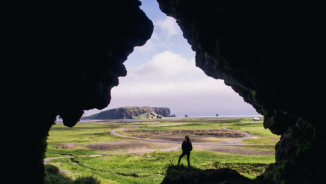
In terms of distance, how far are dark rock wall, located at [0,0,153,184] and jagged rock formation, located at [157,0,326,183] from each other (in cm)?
800

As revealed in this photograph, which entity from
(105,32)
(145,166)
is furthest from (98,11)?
(145,166)

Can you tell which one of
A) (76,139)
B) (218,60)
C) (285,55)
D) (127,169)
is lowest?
(76,139)

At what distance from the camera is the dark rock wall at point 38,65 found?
22.4ft

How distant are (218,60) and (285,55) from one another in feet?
15.7

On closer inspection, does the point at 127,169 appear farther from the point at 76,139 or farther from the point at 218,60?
the point at 76,139

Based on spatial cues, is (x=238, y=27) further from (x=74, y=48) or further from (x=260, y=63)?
(x=74, y=48)

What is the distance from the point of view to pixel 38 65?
795cm

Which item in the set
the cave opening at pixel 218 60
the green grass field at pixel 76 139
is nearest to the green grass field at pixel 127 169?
the green grass field at pixel 76 139

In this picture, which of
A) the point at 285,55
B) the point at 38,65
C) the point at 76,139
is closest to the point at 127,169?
the point at 38,65

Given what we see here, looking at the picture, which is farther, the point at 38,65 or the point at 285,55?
the point at 38,65

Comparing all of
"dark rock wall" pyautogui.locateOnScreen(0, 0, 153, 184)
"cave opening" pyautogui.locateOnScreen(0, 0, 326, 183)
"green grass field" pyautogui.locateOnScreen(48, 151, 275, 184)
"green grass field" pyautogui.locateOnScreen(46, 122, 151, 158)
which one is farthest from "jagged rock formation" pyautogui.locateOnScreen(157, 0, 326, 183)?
"green grass field" pyautogui.locateOnScreen(46, 122, 151, 158)

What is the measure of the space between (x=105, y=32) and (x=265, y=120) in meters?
18.3

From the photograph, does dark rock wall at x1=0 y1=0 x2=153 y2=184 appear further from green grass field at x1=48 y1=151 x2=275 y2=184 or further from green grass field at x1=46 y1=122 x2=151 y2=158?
green grass field at x1=46 y1=122 x2=151 y2=158

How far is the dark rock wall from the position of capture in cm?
683
